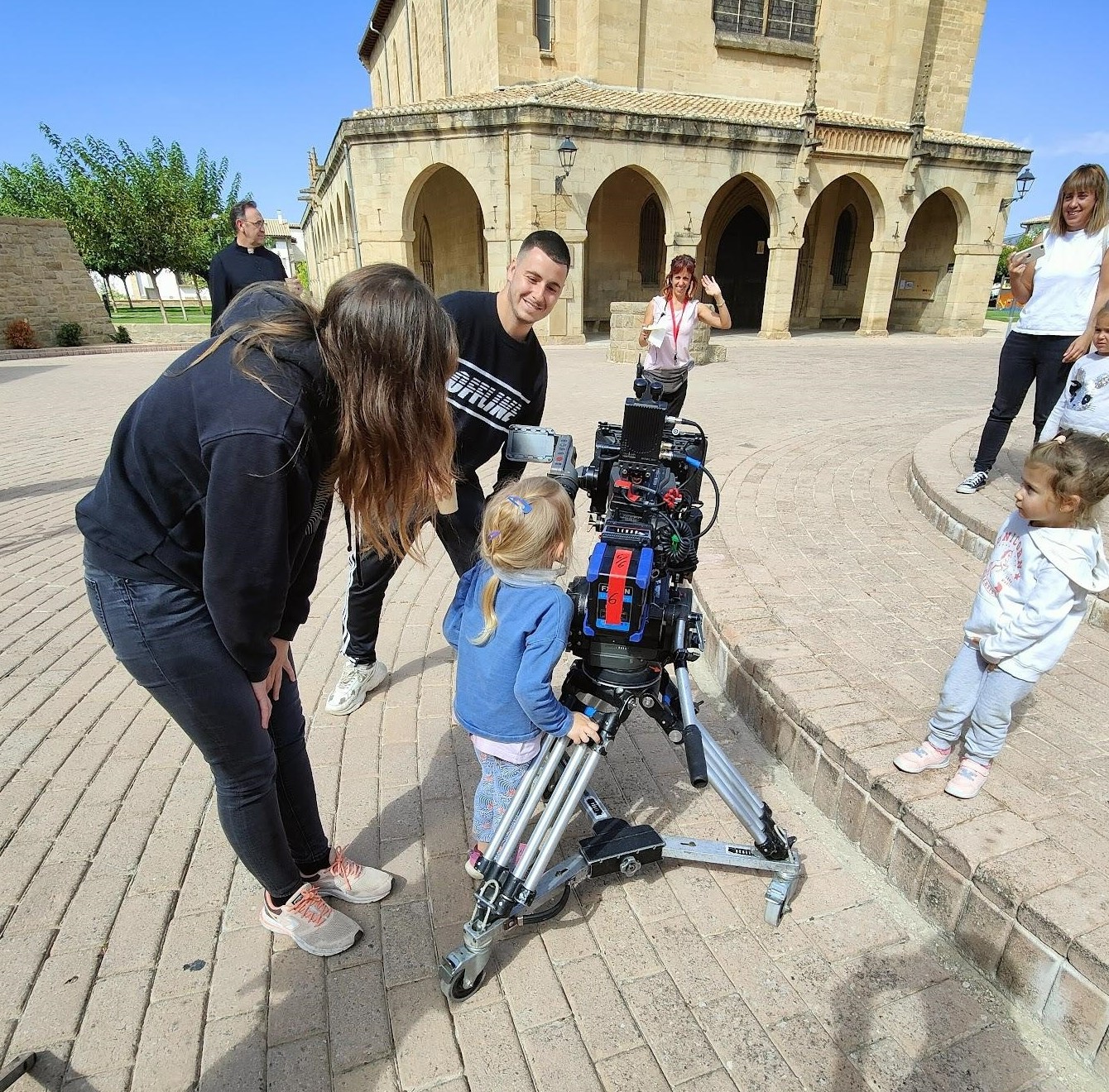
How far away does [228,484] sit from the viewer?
1.19 metres

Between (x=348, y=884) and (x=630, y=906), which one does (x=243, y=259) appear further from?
(x=630, y=906)

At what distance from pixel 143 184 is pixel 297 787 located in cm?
3363

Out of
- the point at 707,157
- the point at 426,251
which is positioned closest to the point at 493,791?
the point at 707,157

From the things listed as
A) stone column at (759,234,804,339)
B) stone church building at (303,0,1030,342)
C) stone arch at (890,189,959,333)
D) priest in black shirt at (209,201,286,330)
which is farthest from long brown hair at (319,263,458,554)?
stone arch at (890,189,959,333)

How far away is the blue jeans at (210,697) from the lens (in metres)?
1.42

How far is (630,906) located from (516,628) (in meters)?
0.98

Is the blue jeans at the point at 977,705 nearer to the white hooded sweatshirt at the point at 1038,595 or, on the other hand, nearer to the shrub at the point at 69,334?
the white hooded sweatshirt at the point at 1038,595

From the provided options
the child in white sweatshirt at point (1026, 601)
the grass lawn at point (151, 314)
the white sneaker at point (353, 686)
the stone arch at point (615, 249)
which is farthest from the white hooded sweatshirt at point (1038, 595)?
the grass lawn at point (151, 314)

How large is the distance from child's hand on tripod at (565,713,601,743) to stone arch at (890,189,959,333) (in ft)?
84.5

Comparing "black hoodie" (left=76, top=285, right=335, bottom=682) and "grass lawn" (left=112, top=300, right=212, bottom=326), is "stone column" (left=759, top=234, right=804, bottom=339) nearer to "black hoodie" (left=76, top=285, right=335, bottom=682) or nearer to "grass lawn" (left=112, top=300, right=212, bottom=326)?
"black hoodie" (left=76, top=285, right=335, bottom=682)

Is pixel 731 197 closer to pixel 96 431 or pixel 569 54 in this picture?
pixel 569 54

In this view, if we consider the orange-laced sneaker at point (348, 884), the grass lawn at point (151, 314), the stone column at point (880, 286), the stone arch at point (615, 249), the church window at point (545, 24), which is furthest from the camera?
the grass lawn at point (151, 314)

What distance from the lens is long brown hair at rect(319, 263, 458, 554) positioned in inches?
49.2

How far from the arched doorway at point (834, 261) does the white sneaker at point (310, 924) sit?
85.5ft
